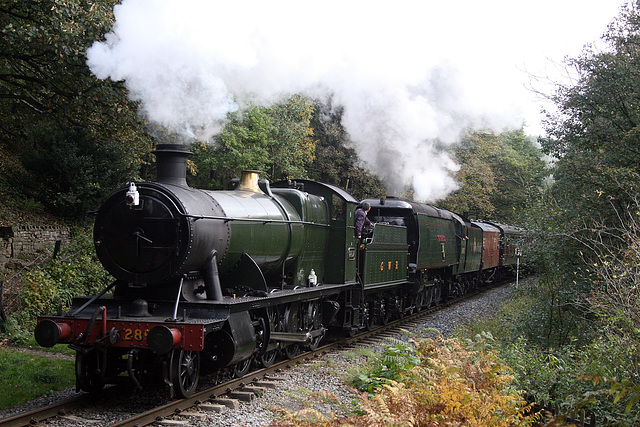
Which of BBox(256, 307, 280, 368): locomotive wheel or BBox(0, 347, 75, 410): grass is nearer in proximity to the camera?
BBox(0, 347, 75, 410): grass

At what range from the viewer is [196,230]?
723 centimetres

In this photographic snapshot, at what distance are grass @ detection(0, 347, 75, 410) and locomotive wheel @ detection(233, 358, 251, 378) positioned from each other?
7.30ft

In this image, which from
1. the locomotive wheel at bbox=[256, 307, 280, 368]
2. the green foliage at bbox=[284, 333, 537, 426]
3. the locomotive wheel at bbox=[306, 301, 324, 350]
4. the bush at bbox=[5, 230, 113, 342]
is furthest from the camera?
the bush at bbox=[5, 230, 113, 342]

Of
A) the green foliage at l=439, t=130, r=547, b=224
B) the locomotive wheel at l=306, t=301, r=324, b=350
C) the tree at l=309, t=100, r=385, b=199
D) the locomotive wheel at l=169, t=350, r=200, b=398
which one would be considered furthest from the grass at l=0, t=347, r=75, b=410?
the green foliage at l=439, t=130, r=547, b=224

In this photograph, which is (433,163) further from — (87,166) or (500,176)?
(500,176)

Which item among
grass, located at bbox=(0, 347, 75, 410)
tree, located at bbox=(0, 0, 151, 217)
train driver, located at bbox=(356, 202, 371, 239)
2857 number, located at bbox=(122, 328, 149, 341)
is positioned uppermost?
tree, located at bbox=(0, 0, 151, 217)

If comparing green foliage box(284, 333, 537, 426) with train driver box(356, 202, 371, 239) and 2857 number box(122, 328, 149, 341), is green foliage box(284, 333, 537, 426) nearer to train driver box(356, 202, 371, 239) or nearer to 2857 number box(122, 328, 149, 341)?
2857 number box(122, 328, 149, 341)

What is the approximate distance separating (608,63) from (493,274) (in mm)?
17448

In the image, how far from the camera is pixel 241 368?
845 centimetres

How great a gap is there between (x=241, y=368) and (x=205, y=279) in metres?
1.62

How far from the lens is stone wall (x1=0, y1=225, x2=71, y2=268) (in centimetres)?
1356

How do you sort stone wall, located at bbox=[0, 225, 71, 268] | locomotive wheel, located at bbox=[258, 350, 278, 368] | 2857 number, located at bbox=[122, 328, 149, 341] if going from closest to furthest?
2857 number, located at bbox=[122, 328, 149, 341] < locomotive wheel, located at bbox=[258, 350, 278, 368] < stone wall, located at bbox=[0, 225, 71, 268]

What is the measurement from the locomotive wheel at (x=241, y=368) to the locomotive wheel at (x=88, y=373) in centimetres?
183

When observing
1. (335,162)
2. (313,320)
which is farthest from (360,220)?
(335,162)
